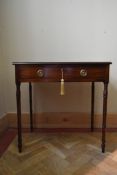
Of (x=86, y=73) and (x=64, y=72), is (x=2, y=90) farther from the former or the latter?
(x=86, y=73)

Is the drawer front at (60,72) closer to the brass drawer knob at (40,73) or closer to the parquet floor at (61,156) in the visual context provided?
the brass drawer knob at (40,73)

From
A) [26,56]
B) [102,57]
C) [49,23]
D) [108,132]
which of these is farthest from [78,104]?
[49,23]

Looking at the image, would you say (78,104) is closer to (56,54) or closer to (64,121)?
(64,121)

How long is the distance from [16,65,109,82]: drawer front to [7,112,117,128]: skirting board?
0.68 m

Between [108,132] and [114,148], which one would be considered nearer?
[114,148]

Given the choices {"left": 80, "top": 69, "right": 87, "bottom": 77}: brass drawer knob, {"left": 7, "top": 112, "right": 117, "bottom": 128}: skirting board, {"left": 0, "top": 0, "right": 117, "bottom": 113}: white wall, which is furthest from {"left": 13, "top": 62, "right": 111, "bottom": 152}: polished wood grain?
{"left": 7, "top": 112, "right": 117, "bottom": 128}: skirting board

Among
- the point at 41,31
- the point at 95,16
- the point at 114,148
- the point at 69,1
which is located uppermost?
the point at 69,1

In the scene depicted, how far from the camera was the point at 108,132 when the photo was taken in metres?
1.94

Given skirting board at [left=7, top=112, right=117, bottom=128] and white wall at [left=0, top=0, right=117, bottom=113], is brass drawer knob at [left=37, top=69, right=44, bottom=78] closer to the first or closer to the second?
white wall at [left=0, top=0, right=117, bottom=113]

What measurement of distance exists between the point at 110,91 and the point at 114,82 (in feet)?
0.33

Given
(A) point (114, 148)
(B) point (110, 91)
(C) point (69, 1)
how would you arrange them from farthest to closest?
1. (B) point (110, 91)
2. (C) point (69, 1)
3. (A) point (114, 148)

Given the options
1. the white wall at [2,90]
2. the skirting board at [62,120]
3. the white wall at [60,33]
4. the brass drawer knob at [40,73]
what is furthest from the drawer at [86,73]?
the white wall at [2,90]

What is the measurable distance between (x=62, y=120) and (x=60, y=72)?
749 mm

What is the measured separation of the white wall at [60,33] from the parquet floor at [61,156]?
47 centimetres
